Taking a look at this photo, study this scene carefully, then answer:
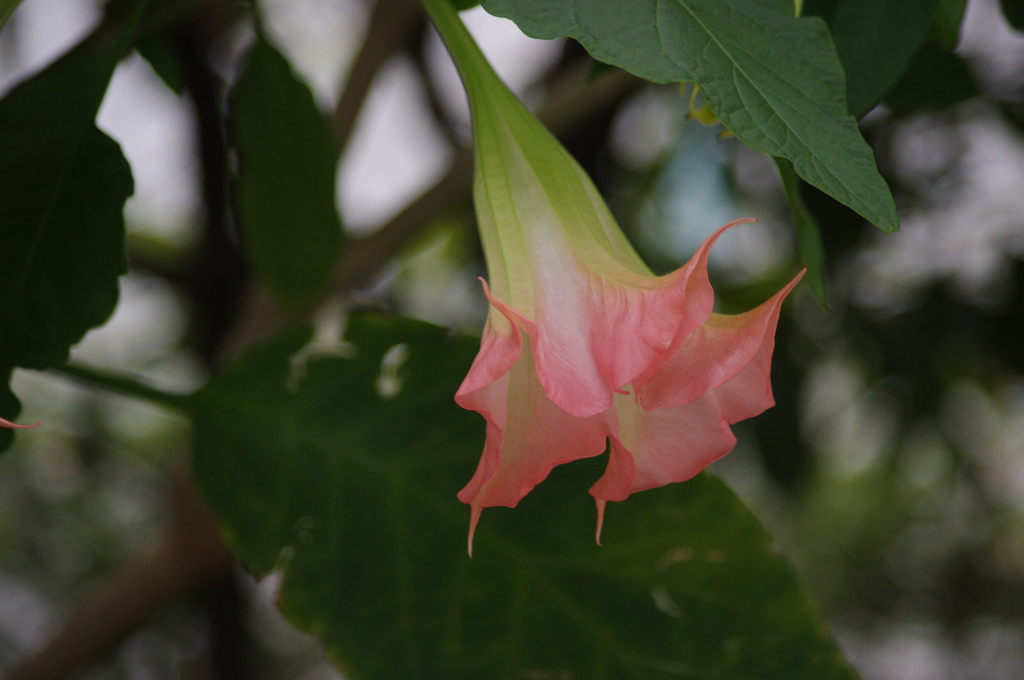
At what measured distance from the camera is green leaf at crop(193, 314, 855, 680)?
376 millimetres

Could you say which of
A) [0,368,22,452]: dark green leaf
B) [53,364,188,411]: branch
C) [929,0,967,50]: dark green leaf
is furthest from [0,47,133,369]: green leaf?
[929,0,967,50]: dark green leaf

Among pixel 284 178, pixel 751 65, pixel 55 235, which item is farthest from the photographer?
pixel 284 178

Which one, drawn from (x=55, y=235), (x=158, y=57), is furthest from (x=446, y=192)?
(x=55, y=235)

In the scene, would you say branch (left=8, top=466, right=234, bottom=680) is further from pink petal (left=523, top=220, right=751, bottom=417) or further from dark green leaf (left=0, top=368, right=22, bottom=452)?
pink petal (left=523, top=220, right=751, bottom=417)

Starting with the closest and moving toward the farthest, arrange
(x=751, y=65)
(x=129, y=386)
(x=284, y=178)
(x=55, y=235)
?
1. (x=751, y=65)
2. (x=55, y=235)
3. (x=129, y=386)
4. (x=284, y=178)

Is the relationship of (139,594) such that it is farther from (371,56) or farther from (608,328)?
(608,328)

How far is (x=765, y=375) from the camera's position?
24 cm

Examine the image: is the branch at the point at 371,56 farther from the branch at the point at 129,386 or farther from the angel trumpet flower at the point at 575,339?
the angel trumpet flower at the point at 575,339

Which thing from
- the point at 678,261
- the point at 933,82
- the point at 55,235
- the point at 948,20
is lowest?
the point at 678,261

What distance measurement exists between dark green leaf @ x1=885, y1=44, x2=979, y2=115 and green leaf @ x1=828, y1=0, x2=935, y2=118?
0.20 m

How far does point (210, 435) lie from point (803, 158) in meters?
0.34

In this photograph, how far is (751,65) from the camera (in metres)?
0.22

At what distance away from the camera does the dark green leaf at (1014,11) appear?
15.9 inches

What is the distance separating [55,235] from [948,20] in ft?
1.19
